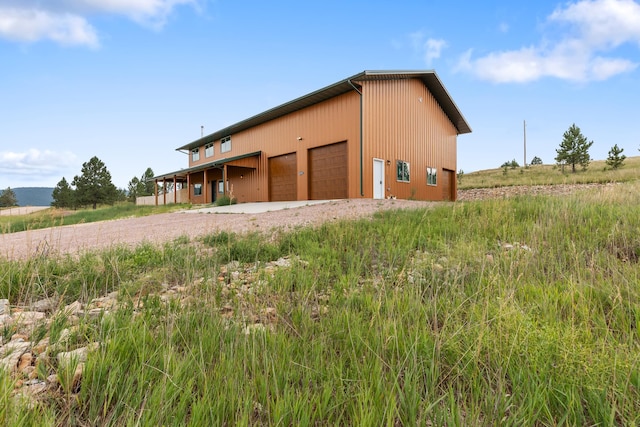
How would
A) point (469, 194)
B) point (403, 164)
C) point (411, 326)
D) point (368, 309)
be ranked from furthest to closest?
point (469, 194), point (403, 164), point (368, 309), point (411, 326)

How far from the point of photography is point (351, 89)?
50.1 ft

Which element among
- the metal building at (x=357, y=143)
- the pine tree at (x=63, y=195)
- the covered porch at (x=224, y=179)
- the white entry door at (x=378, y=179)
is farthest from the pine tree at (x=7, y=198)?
the white entry door at (x=378, y=179)

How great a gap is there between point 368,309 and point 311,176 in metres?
15.6

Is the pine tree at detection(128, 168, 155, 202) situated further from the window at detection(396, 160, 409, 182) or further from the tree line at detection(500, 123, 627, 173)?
the tree line at detection(500, 123, 627, 173)

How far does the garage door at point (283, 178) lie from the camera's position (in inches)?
727

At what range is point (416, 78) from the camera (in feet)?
59.2

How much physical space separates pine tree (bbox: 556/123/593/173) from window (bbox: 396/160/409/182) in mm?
27608

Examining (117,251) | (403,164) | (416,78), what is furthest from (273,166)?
(117,251)

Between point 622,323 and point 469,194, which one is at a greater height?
point 469,194

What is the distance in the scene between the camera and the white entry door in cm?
1559

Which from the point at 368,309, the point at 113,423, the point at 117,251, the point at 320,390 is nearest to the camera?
the point at 113,423

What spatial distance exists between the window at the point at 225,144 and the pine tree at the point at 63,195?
3427 cm

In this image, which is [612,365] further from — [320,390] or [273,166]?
[273,166]

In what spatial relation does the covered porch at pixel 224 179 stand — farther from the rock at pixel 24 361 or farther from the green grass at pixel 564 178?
the green grass at pixel 564 178
